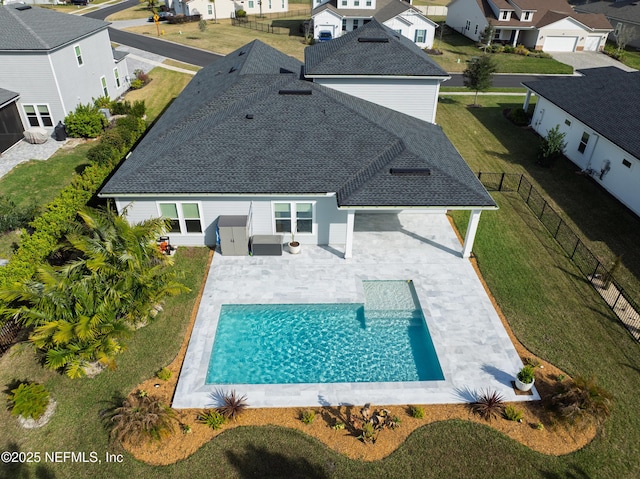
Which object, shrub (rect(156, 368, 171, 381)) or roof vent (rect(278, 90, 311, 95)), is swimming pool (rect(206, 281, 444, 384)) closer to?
shrub (rect(156, 368, 171, 381))

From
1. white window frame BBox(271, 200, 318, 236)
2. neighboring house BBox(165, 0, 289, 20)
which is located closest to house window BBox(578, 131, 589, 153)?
white window frame BBox(271, 200, 318, 236)

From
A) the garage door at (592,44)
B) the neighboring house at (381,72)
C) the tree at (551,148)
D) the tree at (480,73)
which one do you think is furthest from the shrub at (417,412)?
the garage door at (592,44)

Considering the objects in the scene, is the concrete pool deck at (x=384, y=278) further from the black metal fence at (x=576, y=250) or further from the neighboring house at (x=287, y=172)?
the black metal fence at (x=576, y=250)

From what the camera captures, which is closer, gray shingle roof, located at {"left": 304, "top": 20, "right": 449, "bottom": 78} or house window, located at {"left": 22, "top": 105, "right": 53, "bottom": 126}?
gray shingle roof, located at {"left": 304, "top": 20, "right": 449, "bottom": 78}

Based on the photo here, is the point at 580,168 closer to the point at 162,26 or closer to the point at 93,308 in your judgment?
the point at 93,308

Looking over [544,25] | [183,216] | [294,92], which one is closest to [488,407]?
[183,216]

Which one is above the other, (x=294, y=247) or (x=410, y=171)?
(x=410, y=171)

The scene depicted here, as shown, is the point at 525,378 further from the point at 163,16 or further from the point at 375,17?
the point at 163,16
